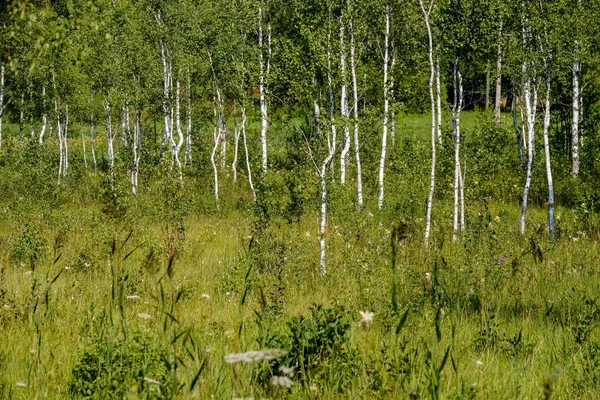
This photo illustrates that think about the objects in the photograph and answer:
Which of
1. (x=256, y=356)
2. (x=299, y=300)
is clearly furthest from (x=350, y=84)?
(x=256, y=356)

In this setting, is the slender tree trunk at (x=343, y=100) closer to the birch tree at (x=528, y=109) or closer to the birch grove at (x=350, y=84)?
the birch grove at (x=350, y=84)

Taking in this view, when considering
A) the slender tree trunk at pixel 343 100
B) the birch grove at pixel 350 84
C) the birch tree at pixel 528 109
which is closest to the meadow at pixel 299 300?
the birch grove at pixel 350 84

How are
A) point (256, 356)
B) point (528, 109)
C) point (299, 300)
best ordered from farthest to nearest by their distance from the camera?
point (528, 109) < point (299, 300) < point (256, 356)

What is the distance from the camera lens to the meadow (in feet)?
10.5

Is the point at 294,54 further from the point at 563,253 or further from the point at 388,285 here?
the point at 563,253

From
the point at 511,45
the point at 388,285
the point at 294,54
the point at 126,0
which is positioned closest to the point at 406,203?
the point at 511,45

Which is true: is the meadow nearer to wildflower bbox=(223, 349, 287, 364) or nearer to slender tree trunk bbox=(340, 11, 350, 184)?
wildflower bbox=(223, 349, 287, 364)

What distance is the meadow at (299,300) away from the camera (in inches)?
126

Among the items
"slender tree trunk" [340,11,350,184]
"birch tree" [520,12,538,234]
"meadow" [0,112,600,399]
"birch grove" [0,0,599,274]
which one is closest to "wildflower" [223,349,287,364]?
"meadow" [0,112,600,399]

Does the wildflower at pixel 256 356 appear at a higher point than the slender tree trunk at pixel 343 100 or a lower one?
lower

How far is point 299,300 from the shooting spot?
26.1ft

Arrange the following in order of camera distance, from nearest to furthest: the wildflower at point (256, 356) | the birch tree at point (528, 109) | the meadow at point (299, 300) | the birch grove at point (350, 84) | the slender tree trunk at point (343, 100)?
the wildflower at point (256, 356) < the meadow at point (299, 300) < the slender tree trunk at point (343, 100) < the birch grove at point (350, 84) < the birch tree at point (528, 109)

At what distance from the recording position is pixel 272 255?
11.4 meters

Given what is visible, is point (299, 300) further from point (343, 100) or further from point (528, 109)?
point (343, 100)
